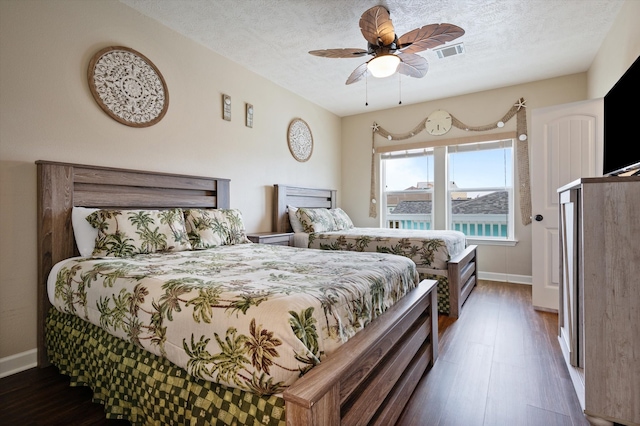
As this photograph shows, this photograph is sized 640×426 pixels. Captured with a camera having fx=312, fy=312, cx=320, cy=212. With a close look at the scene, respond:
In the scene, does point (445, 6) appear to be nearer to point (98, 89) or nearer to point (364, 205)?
point (98, 89)

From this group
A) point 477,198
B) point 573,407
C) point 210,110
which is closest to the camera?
point 573,407

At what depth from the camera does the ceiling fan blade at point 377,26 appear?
2123mm

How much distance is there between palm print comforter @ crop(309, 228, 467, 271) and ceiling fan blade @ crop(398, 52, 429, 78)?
1.57 m

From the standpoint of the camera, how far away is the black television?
169 centimetres

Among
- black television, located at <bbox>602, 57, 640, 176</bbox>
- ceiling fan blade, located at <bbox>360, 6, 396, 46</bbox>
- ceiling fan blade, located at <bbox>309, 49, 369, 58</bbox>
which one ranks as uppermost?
ceiling fan blade, located at <bbox>360, 6, 396, 46</bbox>

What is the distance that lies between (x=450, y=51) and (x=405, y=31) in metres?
0.67

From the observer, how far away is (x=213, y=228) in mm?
2594

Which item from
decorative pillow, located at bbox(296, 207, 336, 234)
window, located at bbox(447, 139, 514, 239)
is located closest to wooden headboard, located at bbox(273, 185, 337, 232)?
decorative pillow, located at bbox(296, 207, 336, 234)

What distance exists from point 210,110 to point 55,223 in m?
1.70

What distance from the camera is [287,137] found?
13.8 feet

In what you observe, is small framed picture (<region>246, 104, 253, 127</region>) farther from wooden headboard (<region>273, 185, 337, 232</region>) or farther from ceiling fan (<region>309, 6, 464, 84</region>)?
ceiling fan (<region>309, 6, 464, 84</region>)

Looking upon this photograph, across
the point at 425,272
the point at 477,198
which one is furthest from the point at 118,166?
the point at 477,198

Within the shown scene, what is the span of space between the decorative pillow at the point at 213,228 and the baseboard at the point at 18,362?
3.82ft

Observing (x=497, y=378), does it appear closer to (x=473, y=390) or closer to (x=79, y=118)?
(x=473, y=390)
